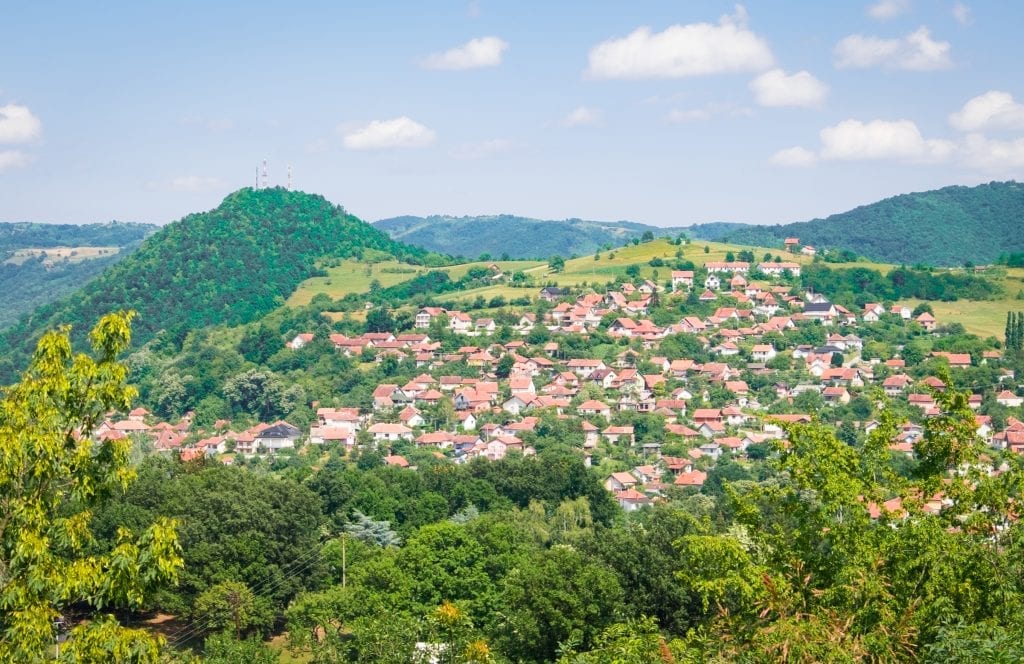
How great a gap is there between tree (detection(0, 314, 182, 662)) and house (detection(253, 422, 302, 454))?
42459 millimetres

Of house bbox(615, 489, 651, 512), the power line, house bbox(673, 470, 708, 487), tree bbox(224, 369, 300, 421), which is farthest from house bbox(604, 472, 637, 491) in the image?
tree bbox(224, 369, 300, 421)

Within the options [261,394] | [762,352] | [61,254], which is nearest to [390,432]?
[261,394]

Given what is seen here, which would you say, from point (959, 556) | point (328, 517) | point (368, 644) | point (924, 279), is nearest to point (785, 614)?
point (959, 556)

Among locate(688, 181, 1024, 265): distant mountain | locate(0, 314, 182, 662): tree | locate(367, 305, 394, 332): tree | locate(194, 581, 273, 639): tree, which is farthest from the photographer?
locate(688, 181, 1024, 265): distant mountain

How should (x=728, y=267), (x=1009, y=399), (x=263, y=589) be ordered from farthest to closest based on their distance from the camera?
1. (x=728, y=267)
2. (x=1009, y=399)
3. (x=263, y=589)

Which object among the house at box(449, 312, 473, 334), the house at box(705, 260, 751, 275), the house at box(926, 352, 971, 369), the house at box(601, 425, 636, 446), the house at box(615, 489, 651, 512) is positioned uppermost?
the house at box(705, 260, 751, 275)

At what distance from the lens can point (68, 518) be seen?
6809 millimetres

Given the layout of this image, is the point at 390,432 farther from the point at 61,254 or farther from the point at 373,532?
the point at 61,254

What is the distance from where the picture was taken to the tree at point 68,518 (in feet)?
21.1

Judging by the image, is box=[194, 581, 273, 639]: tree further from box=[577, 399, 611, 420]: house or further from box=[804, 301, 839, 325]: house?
box=[804, 301, 839, 325]: house

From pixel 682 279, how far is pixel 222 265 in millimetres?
39158

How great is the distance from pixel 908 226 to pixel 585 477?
131091 mm

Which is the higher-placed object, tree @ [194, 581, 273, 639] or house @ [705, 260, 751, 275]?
house @ [705, 260, 751, 275]

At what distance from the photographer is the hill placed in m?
83.8
